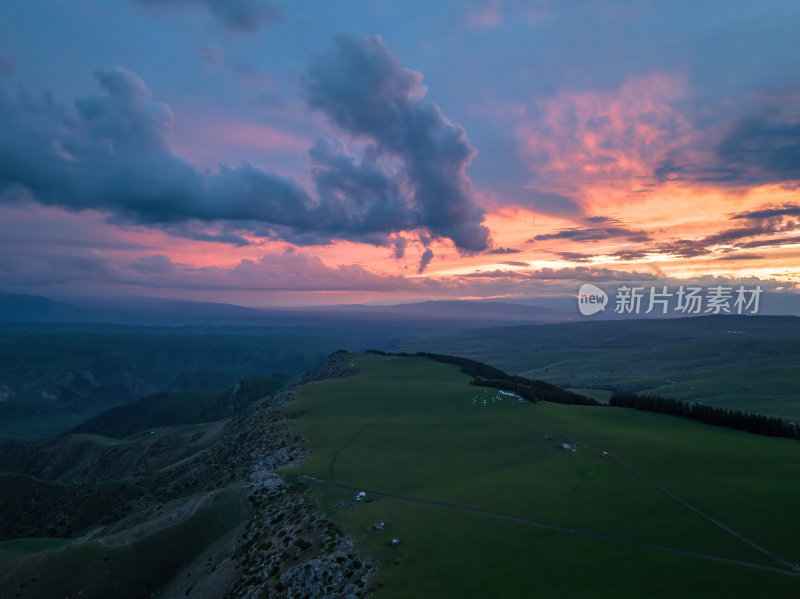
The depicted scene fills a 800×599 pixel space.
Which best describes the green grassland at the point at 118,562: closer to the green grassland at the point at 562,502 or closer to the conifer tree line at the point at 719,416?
the green grassland at the point at 562,502

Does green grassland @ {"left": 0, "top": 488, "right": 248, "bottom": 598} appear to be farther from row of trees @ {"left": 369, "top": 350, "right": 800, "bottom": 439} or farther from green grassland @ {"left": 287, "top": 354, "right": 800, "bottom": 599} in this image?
row of trees @ {"left": 369, "top": 350, "right": 800, "bottom": 439}

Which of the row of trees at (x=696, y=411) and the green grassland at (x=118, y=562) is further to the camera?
the row of trees at (x=696, y=411)

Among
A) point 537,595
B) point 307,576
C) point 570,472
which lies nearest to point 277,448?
point 307,576

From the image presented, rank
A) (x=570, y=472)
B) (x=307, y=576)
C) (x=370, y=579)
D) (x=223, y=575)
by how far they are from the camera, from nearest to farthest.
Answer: (x=370, y=579), (x=307, y=576), (x=223, y=575), (x=570, y=472)

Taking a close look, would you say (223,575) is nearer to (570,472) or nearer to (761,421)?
(570,472)

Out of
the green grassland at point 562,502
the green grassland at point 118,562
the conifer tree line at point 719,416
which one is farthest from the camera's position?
the conifer tree line at point 719,416

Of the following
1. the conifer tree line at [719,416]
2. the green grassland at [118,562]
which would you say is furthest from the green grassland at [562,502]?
the green grassland at [118,562]
